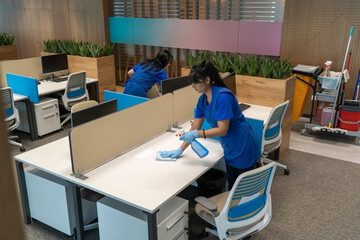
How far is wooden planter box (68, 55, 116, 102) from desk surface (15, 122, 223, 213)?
10.0 ft

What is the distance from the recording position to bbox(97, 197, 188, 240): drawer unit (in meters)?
2.36

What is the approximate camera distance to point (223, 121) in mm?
2619

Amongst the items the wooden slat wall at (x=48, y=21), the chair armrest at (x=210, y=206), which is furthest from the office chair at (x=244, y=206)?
the wooden slat wall at (x=48, y=21)

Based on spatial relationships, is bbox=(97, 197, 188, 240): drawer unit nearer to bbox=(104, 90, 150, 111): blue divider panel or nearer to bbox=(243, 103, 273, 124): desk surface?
bbox=(104, 90, 150, 111): blue divider panel

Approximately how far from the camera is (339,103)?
4973 millimetres

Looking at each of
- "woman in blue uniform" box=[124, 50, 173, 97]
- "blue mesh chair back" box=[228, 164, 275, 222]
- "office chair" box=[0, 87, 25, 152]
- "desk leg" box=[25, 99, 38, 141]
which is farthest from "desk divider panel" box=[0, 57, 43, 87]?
"blue mesh chair back" box=[228, 164, 275, 222]

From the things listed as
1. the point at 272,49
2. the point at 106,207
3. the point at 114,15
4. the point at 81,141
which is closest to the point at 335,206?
the point at 106,207

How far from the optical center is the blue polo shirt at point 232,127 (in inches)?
103

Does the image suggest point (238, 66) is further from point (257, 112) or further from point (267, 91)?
point (257, 112)

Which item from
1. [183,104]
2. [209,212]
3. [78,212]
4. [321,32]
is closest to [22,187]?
[78,212]

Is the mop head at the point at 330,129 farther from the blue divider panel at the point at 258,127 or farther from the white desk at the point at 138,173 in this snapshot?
the white desk at the point at 138,173

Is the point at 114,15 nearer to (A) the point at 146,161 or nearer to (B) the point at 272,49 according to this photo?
(B) the point at 272,49

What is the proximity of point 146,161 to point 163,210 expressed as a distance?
509mm

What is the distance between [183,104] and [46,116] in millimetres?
2398
